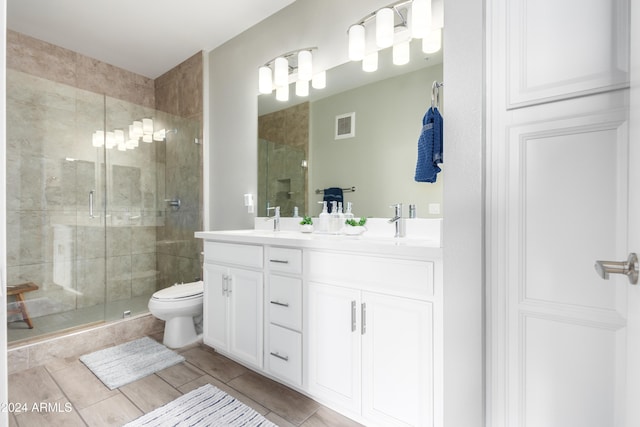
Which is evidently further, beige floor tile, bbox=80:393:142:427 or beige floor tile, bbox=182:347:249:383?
beige floor tile, bbox=182:347:249:383

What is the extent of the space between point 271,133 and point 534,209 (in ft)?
6.30

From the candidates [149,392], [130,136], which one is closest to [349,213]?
[149,392]

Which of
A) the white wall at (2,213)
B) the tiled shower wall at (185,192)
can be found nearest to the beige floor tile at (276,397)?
the white wall at (2,213)

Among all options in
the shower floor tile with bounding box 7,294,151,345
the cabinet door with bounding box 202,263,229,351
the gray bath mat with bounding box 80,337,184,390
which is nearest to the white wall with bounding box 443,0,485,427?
the cabinet door with bounding box 202,263,229,351

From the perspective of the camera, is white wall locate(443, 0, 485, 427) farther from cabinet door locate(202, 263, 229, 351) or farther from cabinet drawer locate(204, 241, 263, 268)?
cabinet door locate(202, 263, 229, 351)

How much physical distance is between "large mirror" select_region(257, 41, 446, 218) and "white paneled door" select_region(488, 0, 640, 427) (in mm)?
663

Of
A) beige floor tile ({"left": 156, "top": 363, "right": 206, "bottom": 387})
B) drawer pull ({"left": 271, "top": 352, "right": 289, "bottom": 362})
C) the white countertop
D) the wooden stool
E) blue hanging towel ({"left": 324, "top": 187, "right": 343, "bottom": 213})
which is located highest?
blue hanging towel ({"left": 324, "top": 187, "right": 343, "bottom": 213})

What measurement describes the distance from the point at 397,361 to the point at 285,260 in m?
0.72

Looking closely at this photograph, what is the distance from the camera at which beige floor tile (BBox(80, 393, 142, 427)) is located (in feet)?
4.81

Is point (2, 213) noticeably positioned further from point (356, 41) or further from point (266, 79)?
point (266, 79)

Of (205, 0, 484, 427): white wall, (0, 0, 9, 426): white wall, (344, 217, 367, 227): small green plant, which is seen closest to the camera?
(0, 0, 9, 426): white wall

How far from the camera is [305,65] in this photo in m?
2.17

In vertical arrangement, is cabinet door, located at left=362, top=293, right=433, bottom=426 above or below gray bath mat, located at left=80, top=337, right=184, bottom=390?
above

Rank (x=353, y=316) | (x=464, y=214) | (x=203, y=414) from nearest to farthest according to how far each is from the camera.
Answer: (x=464, y=214), (x=353, y=316), (x=203, y=414)
